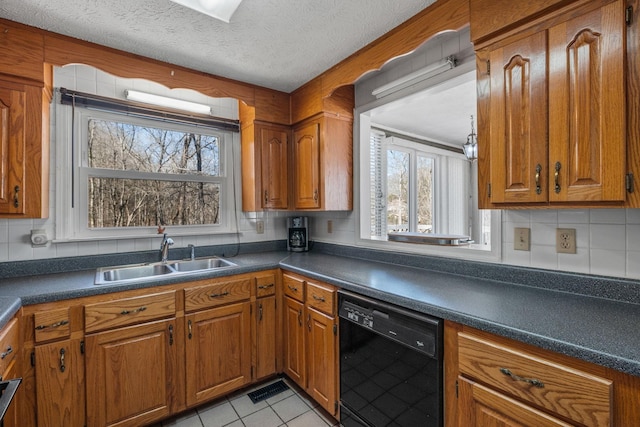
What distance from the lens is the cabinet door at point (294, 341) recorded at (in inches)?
82.7

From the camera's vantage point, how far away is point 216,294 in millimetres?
2025

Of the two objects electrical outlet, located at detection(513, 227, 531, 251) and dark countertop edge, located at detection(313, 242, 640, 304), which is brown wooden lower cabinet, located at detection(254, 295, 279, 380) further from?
electrical outlet, located at detection(513, 227, 531, 251)

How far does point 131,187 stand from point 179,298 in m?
1.05

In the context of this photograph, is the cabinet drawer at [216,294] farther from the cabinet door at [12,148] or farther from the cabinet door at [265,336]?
the cabinet door at [12,148]

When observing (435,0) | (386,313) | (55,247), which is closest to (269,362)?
(386,313)

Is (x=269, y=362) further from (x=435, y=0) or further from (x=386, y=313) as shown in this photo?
(x=435, y=0)

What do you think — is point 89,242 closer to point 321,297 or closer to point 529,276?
point 321,297

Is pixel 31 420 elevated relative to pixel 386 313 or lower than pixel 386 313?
lower

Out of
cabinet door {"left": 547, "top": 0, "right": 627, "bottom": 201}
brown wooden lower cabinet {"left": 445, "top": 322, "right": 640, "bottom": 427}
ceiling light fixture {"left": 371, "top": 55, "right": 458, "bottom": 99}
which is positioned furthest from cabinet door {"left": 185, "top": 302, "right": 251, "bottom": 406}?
cabinet door {"left": 547, "top": 0, "right": 627, "bottom": 201}

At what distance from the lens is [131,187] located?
93.7 inches

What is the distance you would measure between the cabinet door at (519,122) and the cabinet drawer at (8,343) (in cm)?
213

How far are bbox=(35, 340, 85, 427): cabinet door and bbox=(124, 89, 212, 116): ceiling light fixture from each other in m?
1.66

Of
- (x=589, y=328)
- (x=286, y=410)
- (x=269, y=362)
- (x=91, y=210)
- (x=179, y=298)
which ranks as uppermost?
(x=91, y=210)

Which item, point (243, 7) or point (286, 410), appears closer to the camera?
point (243, 7)
